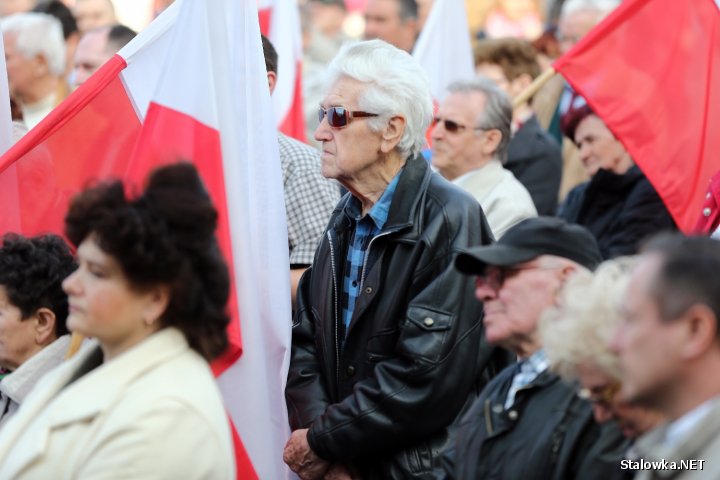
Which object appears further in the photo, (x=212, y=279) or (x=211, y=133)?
(x=211, y=133)

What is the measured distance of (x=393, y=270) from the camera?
4754 mm

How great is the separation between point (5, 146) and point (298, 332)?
175 centimetres

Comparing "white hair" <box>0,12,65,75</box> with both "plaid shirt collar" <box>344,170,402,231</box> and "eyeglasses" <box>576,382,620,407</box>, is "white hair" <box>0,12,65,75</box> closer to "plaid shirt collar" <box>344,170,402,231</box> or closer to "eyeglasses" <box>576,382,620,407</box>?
"plaid shirt collar" <box>344,170,402,231</box>

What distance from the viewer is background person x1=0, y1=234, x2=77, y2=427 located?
182 inches

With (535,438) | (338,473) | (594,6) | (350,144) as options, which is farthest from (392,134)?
(594,6)

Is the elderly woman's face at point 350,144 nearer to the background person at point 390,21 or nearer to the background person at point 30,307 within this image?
the background person at point 30,307

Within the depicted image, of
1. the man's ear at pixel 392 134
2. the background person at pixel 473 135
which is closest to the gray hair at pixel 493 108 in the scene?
the background person at pixel 473 135

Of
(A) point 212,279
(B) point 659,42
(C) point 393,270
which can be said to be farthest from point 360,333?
(B) point 659,42

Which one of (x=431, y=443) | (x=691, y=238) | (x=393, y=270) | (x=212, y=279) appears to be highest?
(x=691, y=238)

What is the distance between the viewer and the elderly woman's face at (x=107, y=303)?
3.46 m

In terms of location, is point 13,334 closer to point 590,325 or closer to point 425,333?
point 425,333

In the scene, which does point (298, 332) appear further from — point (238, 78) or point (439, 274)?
point (238, 78)

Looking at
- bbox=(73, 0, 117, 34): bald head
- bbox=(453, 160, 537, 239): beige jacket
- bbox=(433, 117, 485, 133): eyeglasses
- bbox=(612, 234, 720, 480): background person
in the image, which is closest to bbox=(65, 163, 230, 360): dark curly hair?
bbox=(612, 234, 720, 480): background person

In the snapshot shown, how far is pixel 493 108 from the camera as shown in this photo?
6.74 metres
